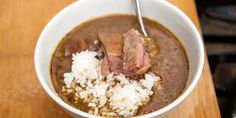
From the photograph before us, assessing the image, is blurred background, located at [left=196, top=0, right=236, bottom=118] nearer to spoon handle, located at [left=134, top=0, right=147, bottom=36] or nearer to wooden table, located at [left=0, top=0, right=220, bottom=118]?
wooden table, located at [left=0, top=0, right=220, bottom=118]

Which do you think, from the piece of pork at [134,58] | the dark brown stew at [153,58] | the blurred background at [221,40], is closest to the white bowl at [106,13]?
the dark brown stew at [153,58]

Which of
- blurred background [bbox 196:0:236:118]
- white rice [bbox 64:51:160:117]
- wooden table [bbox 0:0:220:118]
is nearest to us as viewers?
white rice [bbox 64:51:160:117]

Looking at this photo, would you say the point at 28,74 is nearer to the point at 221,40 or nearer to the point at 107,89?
the point at 107,89

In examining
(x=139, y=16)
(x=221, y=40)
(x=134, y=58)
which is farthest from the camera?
(x=221, y=40)

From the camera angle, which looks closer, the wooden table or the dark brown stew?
the dark brown stew

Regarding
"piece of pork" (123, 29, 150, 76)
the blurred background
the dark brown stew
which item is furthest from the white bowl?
the blurred background

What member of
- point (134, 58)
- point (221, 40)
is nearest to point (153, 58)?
point (134, 58)

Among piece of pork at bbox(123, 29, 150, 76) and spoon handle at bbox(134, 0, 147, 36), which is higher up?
spoon handle at bbox(134, 0, 147, 36)
